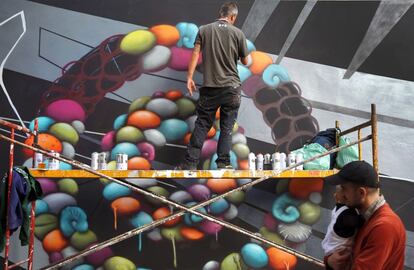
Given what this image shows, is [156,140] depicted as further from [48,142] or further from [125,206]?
[48,142]

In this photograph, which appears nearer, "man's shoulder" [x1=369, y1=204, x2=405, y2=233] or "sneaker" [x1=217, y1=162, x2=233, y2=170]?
"man's shoulder" [x1=369, y1=204, x2=405, y2=233]

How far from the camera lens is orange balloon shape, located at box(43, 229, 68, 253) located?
5.85 m

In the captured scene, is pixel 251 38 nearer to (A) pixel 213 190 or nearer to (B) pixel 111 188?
(A) pixel 213 190

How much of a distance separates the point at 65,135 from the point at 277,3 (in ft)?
11.5

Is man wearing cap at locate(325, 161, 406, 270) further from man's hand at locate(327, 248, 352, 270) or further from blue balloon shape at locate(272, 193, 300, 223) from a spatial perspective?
blue balloon shape at locate(272, 193, 300, 223)

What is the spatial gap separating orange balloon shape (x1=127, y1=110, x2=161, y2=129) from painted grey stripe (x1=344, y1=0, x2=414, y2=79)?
276 cm

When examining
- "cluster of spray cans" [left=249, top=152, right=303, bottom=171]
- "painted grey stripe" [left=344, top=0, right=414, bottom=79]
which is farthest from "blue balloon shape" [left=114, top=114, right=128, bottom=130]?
"painted grey stripe" [left=344, top=0, right=414, bottom=79]

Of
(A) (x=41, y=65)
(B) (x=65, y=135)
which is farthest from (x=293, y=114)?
(A) (x=41, y=65)

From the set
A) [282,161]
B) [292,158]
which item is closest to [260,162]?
[282,161]

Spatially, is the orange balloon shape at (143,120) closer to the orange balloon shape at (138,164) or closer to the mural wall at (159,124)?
the mural wall at (159,124)

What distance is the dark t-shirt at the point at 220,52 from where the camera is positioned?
5383mm

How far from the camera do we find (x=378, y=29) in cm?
642

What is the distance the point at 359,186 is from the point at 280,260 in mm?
3324

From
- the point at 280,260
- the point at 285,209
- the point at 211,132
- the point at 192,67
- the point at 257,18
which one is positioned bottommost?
the point at 280,260
